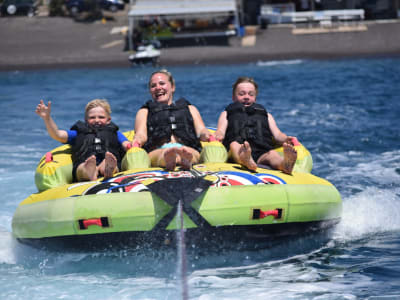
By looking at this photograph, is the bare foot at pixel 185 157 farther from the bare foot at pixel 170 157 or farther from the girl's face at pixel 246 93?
the girl's face at pixel 246 93

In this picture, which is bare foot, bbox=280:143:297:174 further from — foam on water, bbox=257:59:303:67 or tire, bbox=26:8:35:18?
tire, bbox=26:8:35:18

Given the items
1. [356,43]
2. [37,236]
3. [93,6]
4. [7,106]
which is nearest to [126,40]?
[93,6]

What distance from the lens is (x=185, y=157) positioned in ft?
12.2

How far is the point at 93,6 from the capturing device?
23.7m

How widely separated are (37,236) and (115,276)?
59cm

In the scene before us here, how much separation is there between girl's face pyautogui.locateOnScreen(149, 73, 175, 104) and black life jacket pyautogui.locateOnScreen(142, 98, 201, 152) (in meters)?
0.08

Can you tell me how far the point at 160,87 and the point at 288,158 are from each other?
4.24ft

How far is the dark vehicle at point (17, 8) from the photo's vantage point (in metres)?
23.5

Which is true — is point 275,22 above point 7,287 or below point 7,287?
above

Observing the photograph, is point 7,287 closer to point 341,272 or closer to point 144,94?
point 341,272

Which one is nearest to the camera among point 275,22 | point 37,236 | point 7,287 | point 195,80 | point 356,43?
point 7,287

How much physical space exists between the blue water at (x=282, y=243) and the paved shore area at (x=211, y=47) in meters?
5.64

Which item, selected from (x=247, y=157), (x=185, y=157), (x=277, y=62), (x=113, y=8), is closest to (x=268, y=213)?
(x=247, y=157)

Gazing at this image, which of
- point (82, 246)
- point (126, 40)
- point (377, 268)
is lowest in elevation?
point (377, 268)
